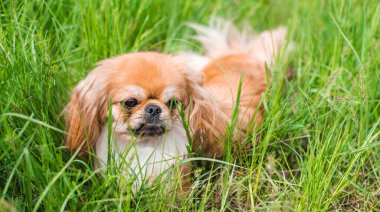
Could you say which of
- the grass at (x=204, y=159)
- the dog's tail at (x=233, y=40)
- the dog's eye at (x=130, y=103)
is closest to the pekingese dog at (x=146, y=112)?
the dog's eye at (x=130, y=103)

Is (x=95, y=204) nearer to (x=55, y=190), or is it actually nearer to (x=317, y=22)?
(x=55, y=190)

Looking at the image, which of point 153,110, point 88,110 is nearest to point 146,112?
point 153,110

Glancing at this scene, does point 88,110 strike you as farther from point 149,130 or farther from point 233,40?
point 233,40

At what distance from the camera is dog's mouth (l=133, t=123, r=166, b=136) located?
9.34 ft

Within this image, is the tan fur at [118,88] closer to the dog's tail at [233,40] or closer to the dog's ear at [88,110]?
the dog's ear at [88,110]

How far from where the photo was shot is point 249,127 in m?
3.02

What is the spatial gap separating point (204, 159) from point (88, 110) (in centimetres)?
73

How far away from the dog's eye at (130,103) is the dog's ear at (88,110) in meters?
0.15

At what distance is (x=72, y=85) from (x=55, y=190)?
1040 mm

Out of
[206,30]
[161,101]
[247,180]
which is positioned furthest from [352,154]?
[206,30]

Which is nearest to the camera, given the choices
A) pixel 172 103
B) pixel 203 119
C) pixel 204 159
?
pixel 204 159

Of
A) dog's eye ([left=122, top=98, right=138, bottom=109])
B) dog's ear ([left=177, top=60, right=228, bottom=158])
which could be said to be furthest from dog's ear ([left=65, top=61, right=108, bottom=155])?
dog's ear ([left=177, top=60, right=228, bottom=158])

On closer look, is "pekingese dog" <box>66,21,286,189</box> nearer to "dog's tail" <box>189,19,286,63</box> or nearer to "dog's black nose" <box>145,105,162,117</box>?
"dog's black nose" <box>145,105,162,117</box>

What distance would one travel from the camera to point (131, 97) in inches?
112
